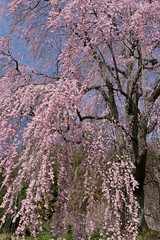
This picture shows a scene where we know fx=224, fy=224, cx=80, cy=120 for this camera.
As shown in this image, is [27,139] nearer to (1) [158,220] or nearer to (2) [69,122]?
(2) [69,122]

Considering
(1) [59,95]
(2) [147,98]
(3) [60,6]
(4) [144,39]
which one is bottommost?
(1) [59,95]

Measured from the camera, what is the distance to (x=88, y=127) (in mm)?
3947

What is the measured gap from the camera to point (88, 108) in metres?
7.76

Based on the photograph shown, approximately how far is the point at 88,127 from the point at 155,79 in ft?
9.92

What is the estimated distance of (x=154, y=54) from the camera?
23.3ft

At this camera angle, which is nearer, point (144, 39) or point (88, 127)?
point (88, 127)

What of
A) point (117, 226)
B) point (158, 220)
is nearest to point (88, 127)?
point (117, 226)

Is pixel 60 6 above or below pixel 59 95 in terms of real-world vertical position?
above

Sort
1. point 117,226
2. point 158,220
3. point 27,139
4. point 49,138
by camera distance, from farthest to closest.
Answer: point 158,220, point 117,226, point 27,139, point 49,138

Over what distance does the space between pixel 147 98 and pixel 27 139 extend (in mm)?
3729

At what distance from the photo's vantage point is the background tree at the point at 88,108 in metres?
3.07

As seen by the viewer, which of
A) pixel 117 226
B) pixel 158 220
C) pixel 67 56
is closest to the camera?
pixel 117 226

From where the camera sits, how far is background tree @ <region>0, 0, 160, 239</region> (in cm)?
307

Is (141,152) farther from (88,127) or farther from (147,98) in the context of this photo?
(88,127)
